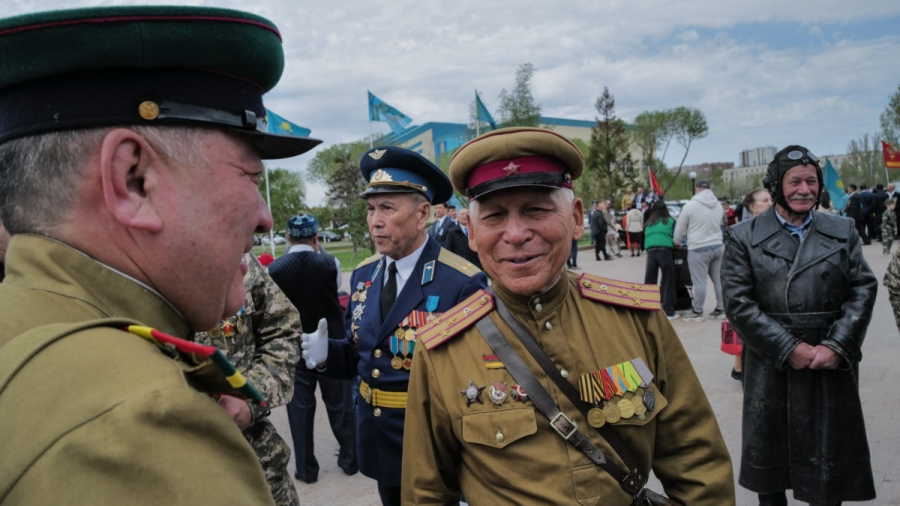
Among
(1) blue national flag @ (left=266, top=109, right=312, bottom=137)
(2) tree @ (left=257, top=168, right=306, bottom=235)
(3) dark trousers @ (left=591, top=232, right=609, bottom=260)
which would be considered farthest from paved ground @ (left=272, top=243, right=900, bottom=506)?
(2) tree @ (left=257, top=168, right=306, bottom=235)

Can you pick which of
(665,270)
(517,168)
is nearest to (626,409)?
(517,168)

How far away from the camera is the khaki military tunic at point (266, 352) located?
245 cm

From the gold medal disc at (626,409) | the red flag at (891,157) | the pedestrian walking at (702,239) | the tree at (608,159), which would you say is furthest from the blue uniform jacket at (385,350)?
the tree at (608,159)

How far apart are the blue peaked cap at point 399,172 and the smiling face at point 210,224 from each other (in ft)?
8.48

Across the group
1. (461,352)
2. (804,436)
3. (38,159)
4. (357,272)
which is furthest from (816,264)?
(38,159)

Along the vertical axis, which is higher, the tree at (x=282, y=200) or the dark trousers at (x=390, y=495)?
the tree at (x=282, y=200)

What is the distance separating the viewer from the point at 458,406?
1908 millimetres

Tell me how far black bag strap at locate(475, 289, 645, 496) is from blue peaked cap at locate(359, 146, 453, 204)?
73.5 inches

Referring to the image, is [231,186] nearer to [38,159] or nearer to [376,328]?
[38,159]

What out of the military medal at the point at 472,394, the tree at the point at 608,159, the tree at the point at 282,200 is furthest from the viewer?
the tree at the point at 608,159

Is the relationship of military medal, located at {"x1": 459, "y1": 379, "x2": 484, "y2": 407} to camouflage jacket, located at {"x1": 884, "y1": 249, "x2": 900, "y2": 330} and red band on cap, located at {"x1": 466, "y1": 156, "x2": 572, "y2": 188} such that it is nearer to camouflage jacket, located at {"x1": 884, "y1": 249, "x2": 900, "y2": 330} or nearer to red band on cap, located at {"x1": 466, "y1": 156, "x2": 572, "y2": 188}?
red band on cap, located at {"x1": 466, "y1": 156, "x2": 572, "y2": 188}

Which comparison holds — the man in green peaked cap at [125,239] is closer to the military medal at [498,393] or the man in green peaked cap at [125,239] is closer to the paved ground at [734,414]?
the military medal at [498,393]

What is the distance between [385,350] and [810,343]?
253 centimetres

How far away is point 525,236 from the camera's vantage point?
194 centimetres
